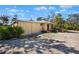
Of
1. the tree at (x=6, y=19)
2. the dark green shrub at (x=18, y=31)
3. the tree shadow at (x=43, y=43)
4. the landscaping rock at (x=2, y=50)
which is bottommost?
the landscaping rock at (x=2, y=50)

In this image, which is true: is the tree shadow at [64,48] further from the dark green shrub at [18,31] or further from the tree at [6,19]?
the tree at [6,19]

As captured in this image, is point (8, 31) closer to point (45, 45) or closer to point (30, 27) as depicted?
point (30, 27)

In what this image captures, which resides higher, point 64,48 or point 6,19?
point 6,19

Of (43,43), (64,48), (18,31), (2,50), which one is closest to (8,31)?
(18,31)

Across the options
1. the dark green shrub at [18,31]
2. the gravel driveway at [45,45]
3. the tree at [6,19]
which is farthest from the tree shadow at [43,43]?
the tree at [6,19]

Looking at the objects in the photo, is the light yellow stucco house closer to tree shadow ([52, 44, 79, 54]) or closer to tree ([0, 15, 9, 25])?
tree ([0, 15, 9, 25])
